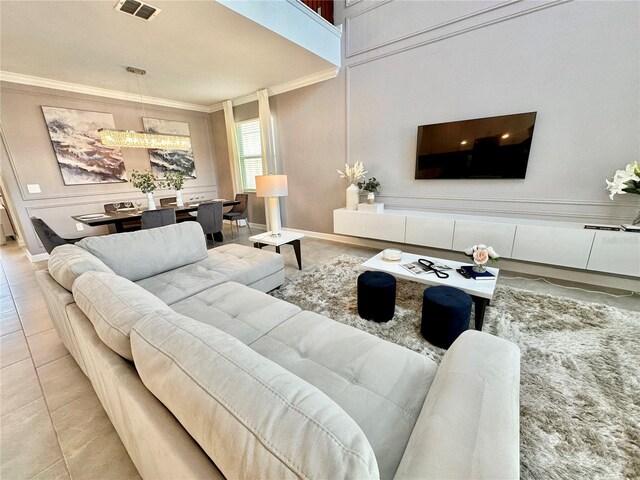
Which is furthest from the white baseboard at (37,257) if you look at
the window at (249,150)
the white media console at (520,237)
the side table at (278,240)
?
the white media console at (520,237)

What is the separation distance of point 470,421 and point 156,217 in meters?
3.80

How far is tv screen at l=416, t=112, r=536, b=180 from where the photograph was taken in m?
2.79

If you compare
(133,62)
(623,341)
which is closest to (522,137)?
(623,341)

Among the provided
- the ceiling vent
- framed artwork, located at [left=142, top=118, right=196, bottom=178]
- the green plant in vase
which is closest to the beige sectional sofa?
the ceiling vent

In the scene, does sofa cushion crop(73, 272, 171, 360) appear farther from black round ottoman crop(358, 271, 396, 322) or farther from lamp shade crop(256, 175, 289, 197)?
lamp shade crop(256, 175, 289, 197)

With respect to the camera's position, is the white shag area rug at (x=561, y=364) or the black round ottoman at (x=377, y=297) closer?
the white shag area rug at (x=561, y=364)

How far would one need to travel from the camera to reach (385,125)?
3656 millimetres

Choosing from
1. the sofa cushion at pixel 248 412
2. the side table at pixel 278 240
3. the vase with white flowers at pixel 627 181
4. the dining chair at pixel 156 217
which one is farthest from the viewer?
the dining chair at pixel 156 217

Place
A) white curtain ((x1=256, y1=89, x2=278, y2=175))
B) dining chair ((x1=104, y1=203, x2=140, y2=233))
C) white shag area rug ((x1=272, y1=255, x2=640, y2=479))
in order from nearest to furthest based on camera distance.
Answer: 1. white shag area rug ((x1=272, y1=255, x2=640, y2=479))
2. dining chair ((x1=104, y1=203, x2=140, y2=233))
3. white curtain ((x1=256, y1=89, x2=278, y2=175))

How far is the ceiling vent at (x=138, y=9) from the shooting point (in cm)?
228

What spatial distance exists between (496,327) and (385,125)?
2.86 metres

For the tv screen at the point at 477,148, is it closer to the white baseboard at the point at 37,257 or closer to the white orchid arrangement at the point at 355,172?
the white orchid arrangement at the point at 355,172

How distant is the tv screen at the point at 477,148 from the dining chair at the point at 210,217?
2.99 m

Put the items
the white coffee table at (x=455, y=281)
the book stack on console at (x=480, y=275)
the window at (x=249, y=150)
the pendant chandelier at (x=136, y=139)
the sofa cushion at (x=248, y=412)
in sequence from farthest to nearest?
the window at (x=249, y=150)
the pendant chandelier at (x=136, y=139)
the book stack on console at (x=480, y=275)
the white coffee table at (x=455, y=281)
the sofa cushion at (x=248, y=412)
